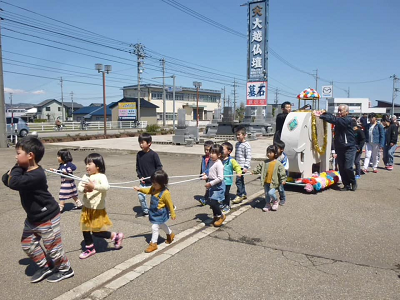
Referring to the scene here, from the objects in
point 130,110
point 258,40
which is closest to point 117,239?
point 258,40

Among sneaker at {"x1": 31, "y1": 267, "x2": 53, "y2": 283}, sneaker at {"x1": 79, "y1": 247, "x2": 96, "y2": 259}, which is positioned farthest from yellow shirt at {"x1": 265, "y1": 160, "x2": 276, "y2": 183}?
sneaker at {"x1": 31, "y1": 267, "x2": 53, "y2": 283}

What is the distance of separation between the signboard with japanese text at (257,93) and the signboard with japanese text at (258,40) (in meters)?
0.96

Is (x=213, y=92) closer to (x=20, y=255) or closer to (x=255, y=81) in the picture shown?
(x=255, y=81)

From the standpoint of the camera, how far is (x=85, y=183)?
153 inches

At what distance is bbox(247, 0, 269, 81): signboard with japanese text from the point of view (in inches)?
1014

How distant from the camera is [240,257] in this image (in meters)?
4.17

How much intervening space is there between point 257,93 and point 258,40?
14.6 ft

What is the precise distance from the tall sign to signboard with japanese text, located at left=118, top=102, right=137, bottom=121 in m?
26.9

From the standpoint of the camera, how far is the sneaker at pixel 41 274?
354 cm

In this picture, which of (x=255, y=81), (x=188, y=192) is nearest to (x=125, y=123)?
(x=255, y=81)

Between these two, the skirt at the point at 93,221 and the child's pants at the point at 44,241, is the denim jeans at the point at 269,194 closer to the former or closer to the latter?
the skirt at the point at 93,221

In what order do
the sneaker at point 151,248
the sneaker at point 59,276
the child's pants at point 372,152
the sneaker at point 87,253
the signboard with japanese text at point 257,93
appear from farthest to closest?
the signboard with japanese text at point 257,93, the child's pants at point 372,152, the sneaker at point 151,248, the sneaker at point 87,253, the sneaker at point 59,276

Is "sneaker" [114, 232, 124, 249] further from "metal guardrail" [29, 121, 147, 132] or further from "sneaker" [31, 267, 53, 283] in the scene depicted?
"metal guardrail" [29, 121, 147, 132]

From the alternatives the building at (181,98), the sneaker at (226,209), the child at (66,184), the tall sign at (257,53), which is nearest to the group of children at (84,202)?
the sneaker at (226,209)
